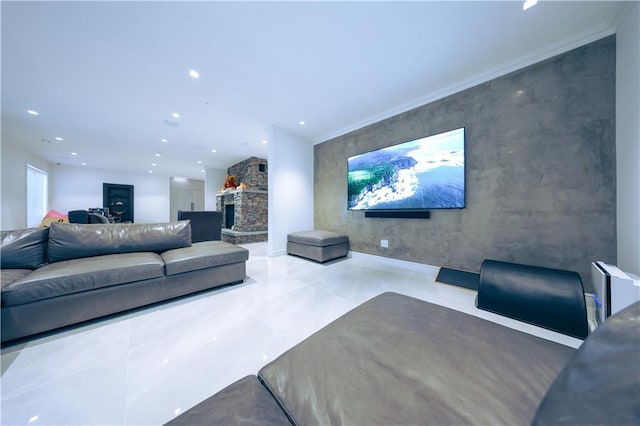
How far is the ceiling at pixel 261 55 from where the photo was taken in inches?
72.1

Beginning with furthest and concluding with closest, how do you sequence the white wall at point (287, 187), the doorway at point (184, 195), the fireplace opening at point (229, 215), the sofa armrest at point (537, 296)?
the doorway at point (184, 195)
the fireplace opening at point (229, 215)
the white wall at point (287, 187)
the sofa armrest at point (537, 296)

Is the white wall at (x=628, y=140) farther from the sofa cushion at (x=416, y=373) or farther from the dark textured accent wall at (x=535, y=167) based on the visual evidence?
the sofa cushion at (x=416, y=373)

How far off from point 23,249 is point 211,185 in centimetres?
659

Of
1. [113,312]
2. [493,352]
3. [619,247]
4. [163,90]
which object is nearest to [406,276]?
[619,247]

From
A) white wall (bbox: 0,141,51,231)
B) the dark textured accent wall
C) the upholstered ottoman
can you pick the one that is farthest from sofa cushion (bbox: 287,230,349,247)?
white wall (bbox: 0,141,51,231)

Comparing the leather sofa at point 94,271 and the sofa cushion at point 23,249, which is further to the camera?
the sofa cushion at point 23,249

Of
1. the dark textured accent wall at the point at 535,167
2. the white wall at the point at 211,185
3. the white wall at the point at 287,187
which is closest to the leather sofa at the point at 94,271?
the white wall at the point at 287,187

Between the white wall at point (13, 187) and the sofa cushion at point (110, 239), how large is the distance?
5372 mm

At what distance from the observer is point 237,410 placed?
0.53 meters

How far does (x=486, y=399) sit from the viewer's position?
0.56 metres

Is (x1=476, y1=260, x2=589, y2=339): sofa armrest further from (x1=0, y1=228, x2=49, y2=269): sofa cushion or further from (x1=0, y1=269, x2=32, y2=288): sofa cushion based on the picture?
(x1=0, y1=228, x2=49, y2=269): sofa cushion

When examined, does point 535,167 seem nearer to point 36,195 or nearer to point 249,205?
point 249,205

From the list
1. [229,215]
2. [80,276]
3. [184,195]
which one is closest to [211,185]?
[229,215]

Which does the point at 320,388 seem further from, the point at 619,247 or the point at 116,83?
the point at 116,83
